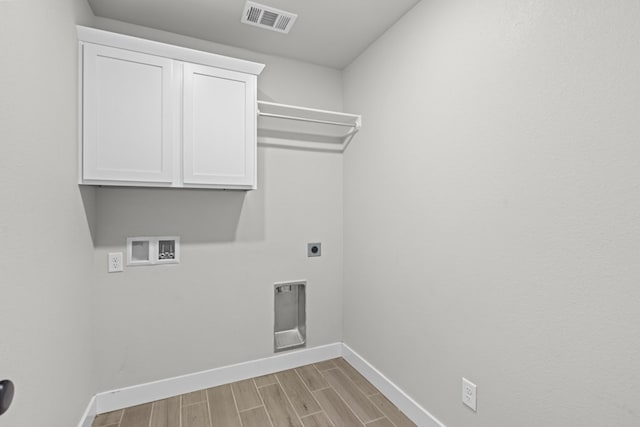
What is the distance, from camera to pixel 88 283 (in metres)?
1.86

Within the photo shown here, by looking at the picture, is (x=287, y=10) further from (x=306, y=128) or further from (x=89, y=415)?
(x=89, y=415)

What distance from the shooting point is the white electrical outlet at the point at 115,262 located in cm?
198

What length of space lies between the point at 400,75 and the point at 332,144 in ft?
2.77

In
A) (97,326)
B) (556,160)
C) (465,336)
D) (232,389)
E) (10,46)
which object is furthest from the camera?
(232,389)

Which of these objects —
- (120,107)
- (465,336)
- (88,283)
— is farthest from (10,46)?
(465,336)

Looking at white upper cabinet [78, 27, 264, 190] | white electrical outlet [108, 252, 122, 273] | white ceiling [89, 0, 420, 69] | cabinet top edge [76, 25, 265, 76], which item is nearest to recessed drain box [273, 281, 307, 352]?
white upper cabinet [78, 27, 264, 190]

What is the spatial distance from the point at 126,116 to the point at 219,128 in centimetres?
51

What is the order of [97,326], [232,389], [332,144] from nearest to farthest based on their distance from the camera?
1. [97,326]
2. [232,389]
3. [332,144]

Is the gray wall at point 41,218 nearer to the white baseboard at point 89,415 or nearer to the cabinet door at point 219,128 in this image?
the white baseboard at point 89,415

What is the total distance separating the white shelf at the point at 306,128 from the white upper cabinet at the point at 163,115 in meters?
0.36

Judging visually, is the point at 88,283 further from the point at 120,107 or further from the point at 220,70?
the point at 220,70

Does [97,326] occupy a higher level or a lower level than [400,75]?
lower

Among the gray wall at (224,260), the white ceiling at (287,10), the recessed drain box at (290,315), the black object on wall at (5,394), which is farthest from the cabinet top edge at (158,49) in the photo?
the black object on wall at (5,394)

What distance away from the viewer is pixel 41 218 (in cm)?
123
